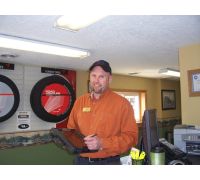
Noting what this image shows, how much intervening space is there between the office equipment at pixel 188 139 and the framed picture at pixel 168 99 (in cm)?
446

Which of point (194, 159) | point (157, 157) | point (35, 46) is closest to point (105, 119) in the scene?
point (157, 157)

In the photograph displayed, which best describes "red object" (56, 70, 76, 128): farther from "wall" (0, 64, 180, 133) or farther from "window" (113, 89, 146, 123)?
"window" (113, 89, 146, 123)

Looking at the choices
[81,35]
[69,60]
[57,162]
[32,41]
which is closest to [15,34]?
[32,41]

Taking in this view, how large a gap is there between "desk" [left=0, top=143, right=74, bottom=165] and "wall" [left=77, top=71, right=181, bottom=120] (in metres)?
1.37

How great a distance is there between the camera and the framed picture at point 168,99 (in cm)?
669

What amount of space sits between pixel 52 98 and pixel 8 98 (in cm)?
80

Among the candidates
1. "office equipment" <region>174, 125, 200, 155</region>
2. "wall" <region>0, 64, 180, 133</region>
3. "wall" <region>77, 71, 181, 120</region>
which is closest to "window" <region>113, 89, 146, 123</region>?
"wall" <region>77, 71, 181, 120</region>

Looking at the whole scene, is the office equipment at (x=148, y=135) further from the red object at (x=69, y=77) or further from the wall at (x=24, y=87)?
the red object at (x=69, y=77)

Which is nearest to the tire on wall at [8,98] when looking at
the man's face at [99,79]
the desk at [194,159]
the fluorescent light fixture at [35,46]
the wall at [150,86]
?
the fluorescent light fixture at [35,46]

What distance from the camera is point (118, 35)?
254 cm

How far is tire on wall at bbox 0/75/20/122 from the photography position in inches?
149

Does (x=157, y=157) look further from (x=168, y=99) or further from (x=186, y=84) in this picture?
(x=168, y=99)
